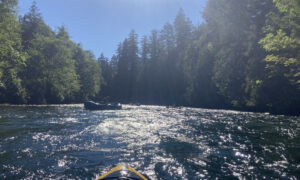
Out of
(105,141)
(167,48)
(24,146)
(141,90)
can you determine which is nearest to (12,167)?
(24,146)

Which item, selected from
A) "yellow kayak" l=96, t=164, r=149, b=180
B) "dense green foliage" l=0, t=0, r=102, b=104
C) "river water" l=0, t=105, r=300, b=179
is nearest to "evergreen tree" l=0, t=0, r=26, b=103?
"dense green foliage" l=0, t=0, r=102, b=104

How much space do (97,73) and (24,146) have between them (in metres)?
56.3

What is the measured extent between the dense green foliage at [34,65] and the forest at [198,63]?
12 cm

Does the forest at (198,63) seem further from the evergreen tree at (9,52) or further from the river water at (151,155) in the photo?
the river water at (151,155)

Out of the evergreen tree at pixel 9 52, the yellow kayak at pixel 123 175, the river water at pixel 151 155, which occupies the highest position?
the evergreen tree at pixel 9 52

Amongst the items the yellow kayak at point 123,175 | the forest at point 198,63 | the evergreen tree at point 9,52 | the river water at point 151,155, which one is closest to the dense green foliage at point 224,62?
the forest at point 198,63

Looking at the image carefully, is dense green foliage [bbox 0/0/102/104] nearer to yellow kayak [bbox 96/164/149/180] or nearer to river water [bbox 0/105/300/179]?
river water [bbox 0/105/300/179]

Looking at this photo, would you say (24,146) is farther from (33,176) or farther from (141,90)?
(141,90)

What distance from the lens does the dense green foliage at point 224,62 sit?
17967mm

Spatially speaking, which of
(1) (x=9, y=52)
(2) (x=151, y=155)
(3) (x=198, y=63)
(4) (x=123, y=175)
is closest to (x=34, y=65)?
(1) (x=9, y=52)

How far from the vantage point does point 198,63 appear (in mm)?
42781

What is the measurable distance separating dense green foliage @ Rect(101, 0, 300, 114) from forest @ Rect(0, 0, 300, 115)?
0.10 meters

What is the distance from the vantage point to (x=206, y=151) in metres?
8.47

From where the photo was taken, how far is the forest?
869 inches
